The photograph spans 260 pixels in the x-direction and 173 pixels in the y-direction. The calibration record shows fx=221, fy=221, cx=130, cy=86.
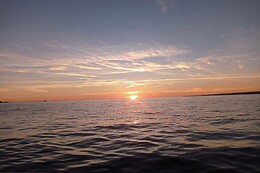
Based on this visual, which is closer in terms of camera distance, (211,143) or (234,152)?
(234,152)

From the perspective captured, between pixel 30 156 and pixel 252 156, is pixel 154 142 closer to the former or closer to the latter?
pixel 252 156

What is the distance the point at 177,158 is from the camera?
36.9 ft

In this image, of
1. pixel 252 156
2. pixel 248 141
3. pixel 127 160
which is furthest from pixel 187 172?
pixel 248 141

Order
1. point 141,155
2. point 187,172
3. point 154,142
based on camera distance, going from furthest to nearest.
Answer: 1. point 154,142
2. point 141,155
3. point 187,172

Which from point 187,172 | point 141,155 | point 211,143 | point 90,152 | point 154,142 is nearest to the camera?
point 187,172

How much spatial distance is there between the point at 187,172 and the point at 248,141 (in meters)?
A: 7.95

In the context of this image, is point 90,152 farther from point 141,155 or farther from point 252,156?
point 252,156

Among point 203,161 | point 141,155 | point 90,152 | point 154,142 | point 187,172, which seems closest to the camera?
point 187,172

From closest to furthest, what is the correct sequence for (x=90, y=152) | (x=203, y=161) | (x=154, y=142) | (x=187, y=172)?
(x=187, y=172), (x=203, y=161), (x=90, y=152), (x=154, y=142)

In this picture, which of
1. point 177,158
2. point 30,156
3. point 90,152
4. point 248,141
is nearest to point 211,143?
point 248,141

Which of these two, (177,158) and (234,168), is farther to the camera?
(177,158)

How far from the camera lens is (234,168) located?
952 cm

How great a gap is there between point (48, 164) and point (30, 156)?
2.56m

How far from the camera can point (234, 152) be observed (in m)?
12.2
